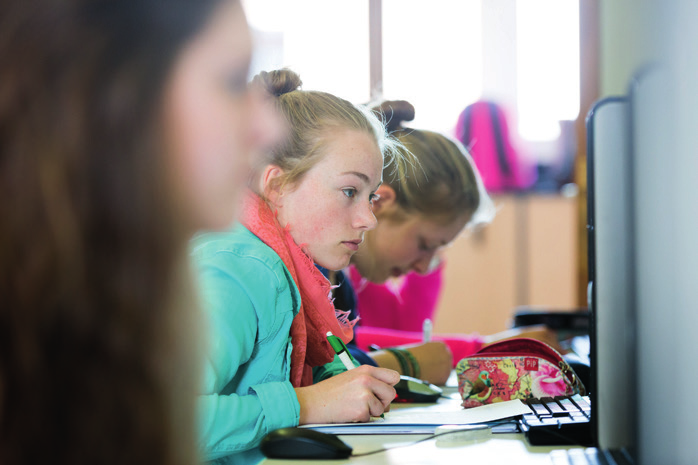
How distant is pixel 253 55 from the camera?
0.39 metres

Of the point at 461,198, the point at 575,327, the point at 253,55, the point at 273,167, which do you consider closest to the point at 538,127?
the point at 575,327

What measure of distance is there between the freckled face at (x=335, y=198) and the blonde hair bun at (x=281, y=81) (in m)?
0.07

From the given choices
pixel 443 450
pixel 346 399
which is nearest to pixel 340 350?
pixel 346 399

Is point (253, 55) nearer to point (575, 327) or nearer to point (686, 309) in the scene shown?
point (686, 309)

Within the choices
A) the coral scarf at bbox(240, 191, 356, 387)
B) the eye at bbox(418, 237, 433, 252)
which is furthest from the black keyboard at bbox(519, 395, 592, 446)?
the eye at bbox(418, 237, 433, 252)

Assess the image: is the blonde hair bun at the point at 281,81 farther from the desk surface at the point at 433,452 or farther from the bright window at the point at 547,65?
the bright window at the point at 547,65

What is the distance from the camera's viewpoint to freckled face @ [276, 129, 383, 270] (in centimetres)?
77

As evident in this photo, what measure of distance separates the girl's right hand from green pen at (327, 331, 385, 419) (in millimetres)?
80

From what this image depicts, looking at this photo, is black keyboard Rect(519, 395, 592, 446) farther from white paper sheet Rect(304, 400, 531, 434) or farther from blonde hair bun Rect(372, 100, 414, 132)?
blonde hair bun Rect(372, 100, 414, 132)

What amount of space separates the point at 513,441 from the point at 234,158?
429 mm

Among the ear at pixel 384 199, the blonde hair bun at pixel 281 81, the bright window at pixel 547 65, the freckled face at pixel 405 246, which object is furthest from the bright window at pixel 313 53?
the bright window at pixel 547 65

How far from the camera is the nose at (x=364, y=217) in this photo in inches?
30.7

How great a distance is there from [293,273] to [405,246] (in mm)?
562

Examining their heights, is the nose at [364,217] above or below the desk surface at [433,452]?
above
